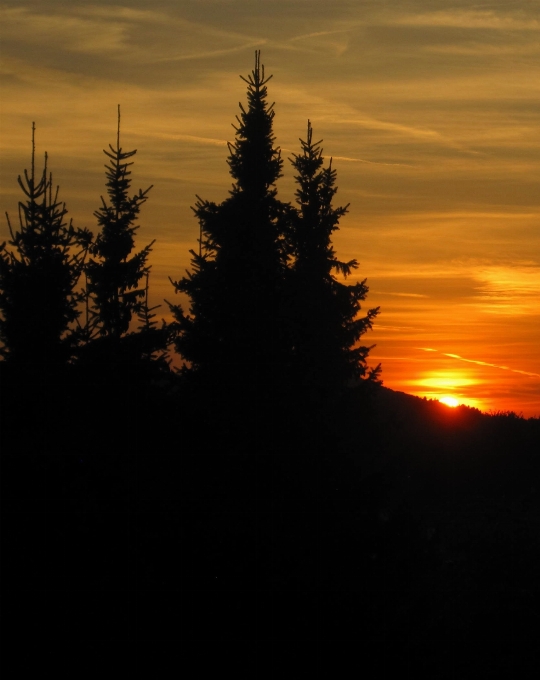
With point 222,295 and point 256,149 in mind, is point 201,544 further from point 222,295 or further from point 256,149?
point 256,149

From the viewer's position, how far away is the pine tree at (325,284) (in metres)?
32.4

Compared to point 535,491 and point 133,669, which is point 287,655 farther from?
point 535,491

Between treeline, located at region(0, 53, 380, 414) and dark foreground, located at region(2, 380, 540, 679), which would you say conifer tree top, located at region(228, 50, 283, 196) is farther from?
dark foreground, located at region(2, 380, 540, 679)

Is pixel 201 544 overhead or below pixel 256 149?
below

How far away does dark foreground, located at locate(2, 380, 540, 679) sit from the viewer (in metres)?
14.0

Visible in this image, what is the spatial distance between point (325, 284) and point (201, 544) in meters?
19.1

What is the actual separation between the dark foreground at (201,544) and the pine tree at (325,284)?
15.1 meters

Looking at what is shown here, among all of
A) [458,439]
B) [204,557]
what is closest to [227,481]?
[204,557]

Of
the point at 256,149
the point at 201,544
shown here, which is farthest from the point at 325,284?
the point at 201,544

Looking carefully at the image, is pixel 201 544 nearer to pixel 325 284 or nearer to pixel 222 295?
pixel 222 295

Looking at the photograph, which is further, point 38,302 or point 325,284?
point 325,284

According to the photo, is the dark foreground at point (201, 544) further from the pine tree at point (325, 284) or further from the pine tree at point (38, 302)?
the pine tree at point (325, 284)

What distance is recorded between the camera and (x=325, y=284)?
109 feet

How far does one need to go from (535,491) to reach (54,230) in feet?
80.8
